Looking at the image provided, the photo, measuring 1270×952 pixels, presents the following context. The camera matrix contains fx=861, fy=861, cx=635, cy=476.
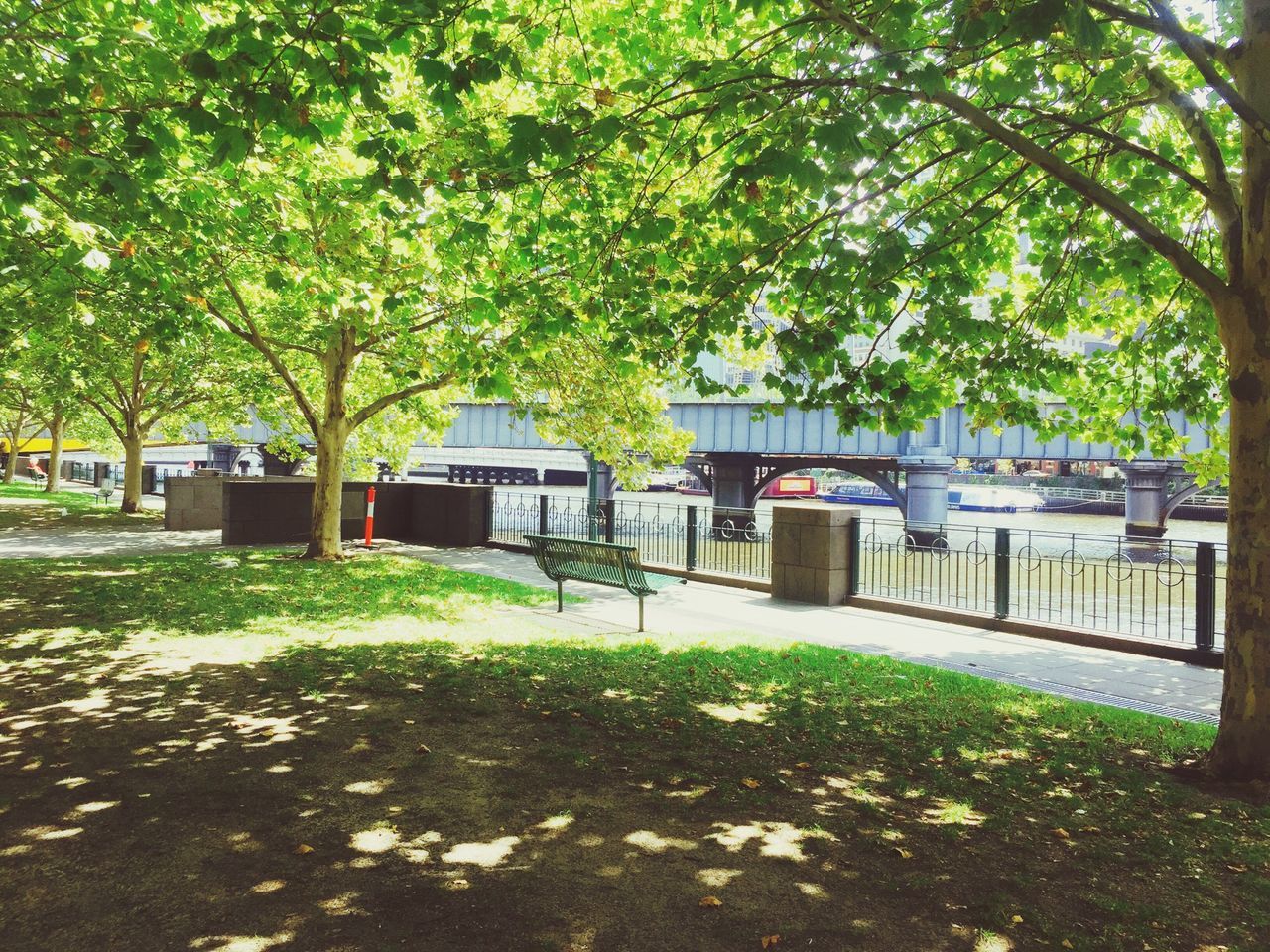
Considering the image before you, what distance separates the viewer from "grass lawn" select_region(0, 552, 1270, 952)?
134 inches

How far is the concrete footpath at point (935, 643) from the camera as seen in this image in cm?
798

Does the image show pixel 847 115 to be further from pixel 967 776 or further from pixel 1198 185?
pixel 967 776

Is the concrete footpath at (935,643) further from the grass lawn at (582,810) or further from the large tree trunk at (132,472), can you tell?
the large tree trunk at (132,472)

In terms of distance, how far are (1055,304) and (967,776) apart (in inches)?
211

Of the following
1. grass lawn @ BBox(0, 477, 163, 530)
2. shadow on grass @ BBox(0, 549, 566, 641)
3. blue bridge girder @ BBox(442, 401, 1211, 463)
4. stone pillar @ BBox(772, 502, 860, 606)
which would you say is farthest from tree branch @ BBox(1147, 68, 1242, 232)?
blue bridge girder @ BBox(442, 401, 1211, 463)

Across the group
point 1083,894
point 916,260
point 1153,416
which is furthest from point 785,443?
point 1083,894

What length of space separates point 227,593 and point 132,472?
1925 cm

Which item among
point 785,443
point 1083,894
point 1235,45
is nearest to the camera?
point 1083,894

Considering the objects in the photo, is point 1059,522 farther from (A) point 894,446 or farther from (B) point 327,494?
(B) point 327,494

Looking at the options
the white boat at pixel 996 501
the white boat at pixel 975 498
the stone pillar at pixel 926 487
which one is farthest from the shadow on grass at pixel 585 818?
the white boat at pixel 996 501

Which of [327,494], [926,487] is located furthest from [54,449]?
[926,487]

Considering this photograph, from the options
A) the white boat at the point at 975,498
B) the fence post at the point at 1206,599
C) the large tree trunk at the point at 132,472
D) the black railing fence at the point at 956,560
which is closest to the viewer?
the fence post at the point at 1206,599

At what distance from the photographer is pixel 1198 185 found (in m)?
5.27

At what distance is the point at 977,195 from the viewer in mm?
9484
